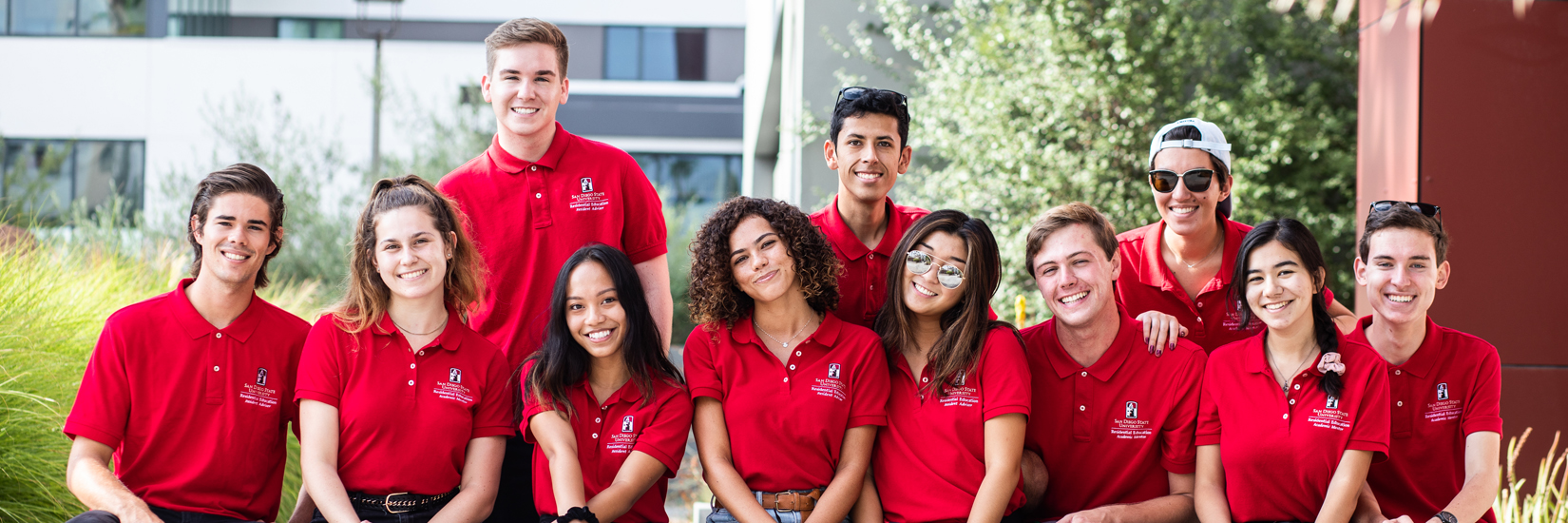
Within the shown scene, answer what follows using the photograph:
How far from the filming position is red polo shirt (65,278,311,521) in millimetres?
3400

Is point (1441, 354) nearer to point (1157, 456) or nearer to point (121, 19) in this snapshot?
point (1157, 456)

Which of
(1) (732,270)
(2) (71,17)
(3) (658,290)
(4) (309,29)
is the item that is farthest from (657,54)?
(1) (732,270)

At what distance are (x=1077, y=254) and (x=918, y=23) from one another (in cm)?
639

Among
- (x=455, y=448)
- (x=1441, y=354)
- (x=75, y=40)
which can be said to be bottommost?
(x=455, y=448)

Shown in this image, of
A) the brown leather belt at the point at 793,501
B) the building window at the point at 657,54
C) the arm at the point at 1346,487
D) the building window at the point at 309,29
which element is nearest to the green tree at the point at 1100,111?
the arm at the point at 1346,487

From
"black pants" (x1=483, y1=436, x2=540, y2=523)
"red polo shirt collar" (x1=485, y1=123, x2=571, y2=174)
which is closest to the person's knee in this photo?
"black pants" (x1=483, y1=436, x2=540, y2=523)

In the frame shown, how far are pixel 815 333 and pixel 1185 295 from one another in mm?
1463

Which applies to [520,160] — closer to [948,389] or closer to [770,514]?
[770,514]

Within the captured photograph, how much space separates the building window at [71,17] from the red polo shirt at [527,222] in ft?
65.2

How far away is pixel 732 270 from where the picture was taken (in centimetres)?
372

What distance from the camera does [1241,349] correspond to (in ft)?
11.5

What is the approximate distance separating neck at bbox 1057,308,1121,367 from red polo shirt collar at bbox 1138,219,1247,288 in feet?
1.93

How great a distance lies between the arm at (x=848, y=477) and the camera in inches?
134

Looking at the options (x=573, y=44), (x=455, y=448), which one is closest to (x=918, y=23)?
(x=455, y=448)
